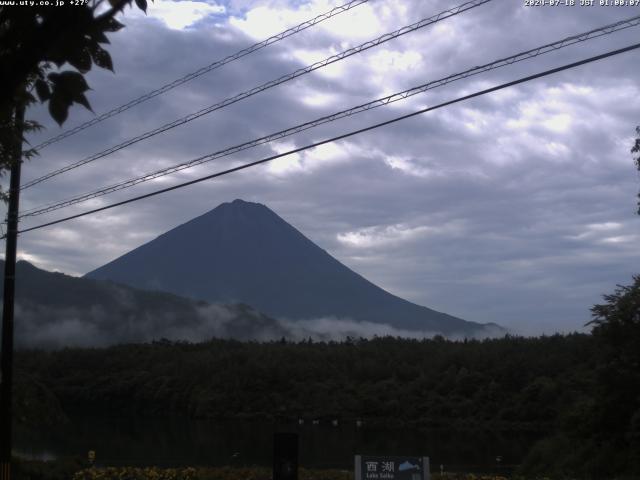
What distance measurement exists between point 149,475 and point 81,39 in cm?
1497

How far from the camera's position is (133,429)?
50.3 metres

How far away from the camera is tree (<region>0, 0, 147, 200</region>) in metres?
3.33

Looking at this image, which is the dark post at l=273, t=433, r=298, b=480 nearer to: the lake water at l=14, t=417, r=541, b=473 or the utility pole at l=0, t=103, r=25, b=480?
the utility pole at l=0, t=103, r=25, b=480

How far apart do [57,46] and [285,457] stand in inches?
402

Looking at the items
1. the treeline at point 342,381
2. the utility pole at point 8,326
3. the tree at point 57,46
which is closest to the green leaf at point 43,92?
the tree at point 57,46

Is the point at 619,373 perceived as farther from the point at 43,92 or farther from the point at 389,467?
the point at 43,92

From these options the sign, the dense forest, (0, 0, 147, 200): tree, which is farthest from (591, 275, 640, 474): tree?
the dense forest

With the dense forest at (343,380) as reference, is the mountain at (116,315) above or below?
above

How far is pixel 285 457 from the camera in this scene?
12.7 metres

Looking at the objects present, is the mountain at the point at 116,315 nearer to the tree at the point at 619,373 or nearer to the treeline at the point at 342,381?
the treeline at the point at 342,381

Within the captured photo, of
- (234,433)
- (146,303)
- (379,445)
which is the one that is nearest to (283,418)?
(234,433)

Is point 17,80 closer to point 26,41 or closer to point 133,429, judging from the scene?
point 26,41

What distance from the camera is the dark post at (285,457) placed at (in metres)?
12.7

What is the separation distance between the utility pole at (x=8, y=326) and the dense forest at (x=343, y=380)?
37.7 m
